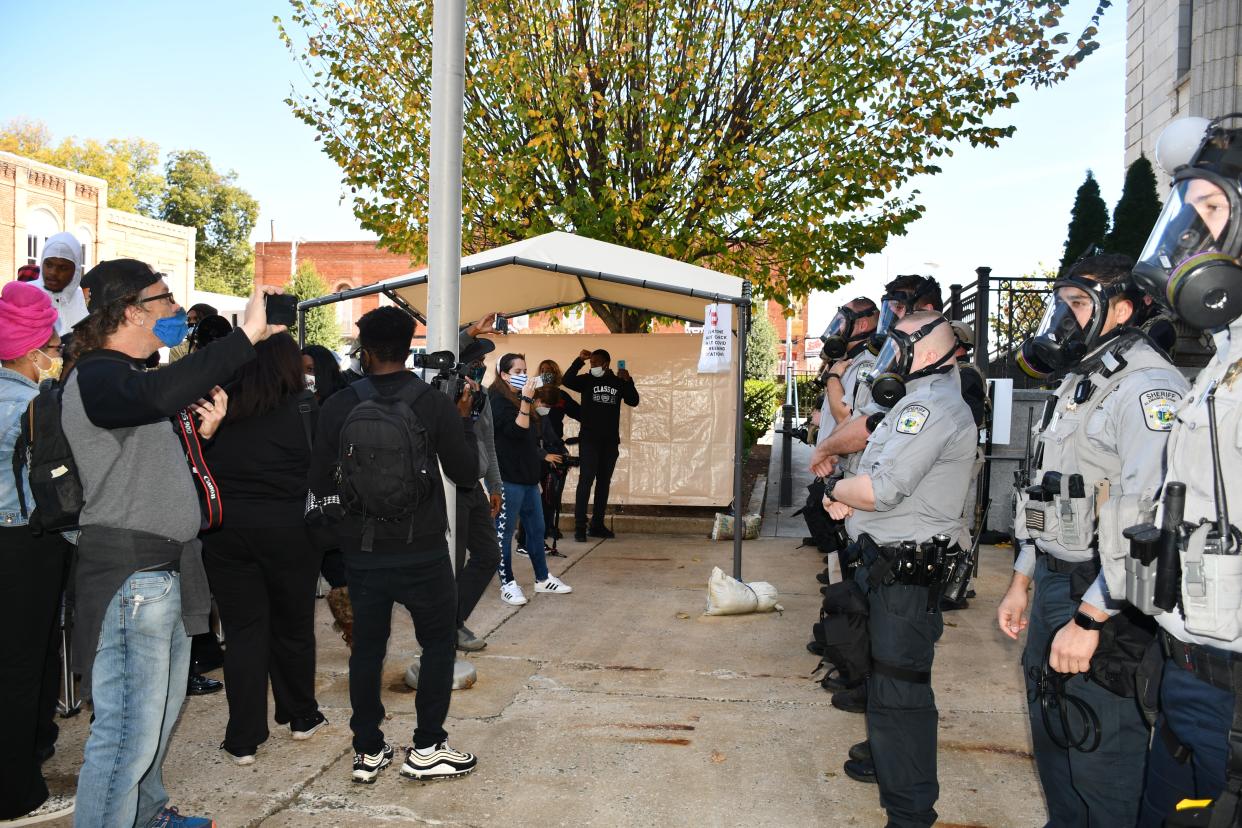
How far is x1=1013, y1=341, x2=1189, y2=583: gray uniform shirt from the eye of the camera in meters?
2.81

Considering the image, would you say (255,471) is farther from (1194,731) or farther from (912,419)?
(1194,731)

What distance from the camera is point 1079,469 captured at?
323 cm

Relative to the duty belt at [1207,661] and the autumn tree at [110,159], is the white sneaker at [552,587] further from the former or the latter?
the autumn tree at [110,159]

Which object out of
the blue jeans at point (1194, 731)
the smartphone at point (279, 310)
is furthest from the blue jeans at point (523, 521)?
the blue jeans at point (1194, 731)

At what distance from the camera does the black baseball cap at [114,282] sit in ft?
10.5

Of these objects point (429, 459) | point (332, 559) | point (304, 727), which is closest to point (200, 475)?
point (429, 459)

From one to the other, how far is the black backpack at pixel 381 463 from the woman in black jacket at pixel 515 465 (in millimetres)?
3352

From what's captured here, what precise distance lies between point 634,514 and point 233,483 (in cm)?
772

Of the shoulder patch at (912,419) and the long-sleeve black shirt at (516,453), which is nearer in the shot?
the shoulder patch at (912,419)

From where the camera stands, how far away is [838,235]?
491 inches

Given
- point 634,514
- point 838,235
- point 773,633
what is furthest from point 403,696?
point 838,235

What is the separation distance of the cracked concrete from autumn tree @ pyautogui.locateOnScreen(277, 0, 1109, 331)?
6711 mm

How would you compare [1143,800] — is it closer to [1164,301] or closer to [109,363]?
[1164,301]

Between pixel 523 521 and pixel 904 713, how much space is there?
15.4 ft
